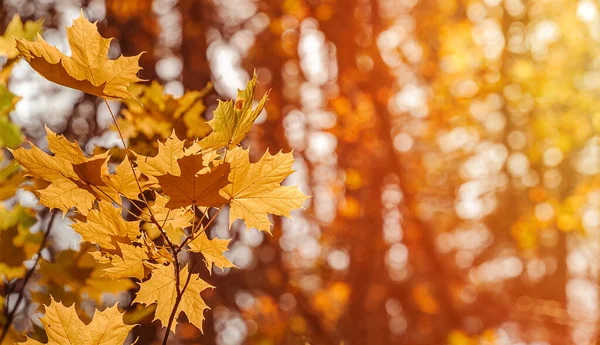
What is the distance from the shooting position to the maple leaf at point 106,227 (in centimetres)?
79

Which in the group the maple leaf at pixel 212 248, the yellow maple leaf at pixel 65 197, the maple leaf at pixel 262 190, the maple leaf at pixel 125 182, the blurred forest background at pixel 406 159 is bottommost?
the maple leaf at pixel 212 248

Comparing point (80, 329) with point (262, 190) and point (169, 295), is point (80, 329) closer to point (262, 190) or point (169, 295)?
point (169, 295)

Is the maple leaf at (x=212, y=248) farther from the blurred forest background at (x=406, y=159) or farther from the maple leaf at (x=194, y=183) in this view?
the blurred forest background at (x=406, y=159)

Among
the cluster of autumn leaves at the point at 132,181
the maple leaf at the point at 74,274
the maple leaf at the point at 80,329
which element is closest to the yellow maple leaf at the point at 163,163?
the cluster of autumn leaves at the point at 132,181

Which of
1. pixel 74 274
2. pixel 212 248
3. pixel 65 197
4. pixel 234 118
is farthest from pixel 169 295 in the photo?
pixel 74 274

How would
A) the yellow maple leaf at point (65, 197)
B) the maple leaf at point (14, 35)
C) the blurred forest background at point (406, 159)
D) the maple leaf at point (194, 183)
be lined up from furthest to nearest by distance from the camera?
1. the blurred forest background at point (406, 159)
2. the maple leaf at point (14, 35)
3. the yellow maple leaf at point (65, 197)
4. the maple leaf at point (194, 183)

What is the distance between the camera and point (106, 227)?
31.6 inches

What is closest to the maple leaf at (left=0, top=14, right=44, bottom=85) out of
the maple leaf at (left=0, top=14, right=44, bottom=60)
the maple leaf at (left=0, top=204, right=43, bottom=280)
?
the maple leaf at (left=0, top=14, right=44, bottom=60)

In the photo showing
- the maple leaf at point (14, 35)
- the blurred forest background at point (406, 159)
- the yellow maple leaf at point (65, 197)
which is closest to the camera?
the yellow maple leaf at point (65, 197)

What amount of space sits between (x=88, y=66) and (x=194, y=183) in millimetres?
228

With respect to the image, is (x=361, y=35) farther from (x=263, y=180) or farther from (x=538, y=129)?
(x=263, y=180)

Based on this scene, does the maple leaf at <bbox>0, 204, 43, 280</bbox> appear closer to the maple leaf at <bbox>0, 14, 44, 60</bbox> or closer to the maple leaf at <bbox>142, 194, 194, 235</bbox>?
the maple leaf at <bbox>0, 14, 44, 60</bbox>

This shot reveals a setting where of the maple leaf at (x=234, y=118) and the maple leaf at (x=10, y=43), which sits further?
the maple leaf at (x=10, y=43)

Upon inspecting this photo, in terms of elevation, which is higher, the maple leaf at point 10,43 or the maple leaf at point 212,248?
the maple leaf at point 10,43
